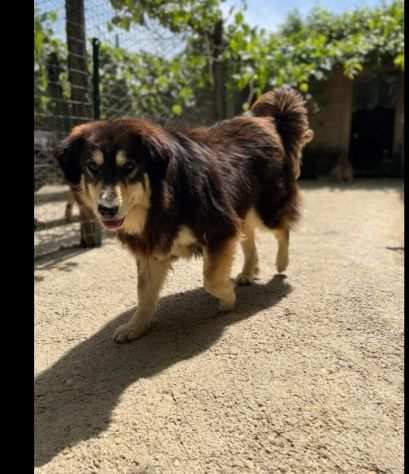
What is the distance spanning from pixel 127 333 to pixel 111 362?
27 cm

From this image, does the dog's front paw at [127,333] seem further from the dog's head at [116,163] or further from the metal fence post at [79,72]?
the metal fence post at [79,72]

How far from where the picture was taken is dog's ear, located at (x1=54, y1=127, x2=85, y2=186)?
238 centimetres

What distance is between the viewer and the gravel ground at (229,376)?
1647mm

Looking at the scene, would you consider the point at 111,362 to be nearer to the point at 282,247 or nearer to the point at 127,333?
the point at 127,333

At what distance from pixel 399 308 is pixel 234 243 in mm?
1138

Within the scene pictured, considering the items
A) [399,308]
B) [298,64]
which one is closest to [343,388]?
[399,308]

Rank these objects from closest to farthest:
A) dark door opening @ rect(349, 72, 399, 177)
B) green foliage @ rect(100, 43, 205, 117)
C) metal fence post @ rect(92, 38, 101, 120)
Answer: metal fence post @ rect(92, 38, 101, 120), green foliage @ rect(100, 43, 205, 117), dark door opening @ rect(349, 72, 399, 177)

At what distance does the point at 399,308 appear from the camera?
2.73 metres

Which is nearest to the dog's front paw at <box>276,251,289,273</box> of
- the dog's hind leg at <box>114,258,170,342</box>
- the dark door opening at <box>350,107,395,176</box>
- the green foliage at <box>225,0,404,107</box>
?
the dog's hind leg at <box>114,258,170,342</box>

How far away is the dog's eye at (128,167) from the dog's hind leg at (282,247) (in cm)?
157

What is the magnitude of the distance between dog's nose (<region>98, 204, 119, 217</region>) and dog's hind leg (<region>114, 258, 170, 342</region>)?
0.64 metres

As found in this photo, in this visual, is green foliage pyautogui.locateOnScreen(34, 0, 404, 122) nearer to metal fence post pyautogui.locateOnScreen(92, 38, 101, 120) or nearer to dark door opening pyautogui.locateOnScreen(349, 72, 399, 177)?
metal fence post pyautogui.locateOnScreen(92, 38, 101, 120)

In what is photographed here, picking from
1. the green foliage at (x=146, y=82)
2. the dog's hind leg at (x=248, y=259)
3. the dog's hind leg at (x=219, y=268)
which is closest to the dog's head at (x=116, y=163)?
the dog's hind leg at (x=219, y=268)
